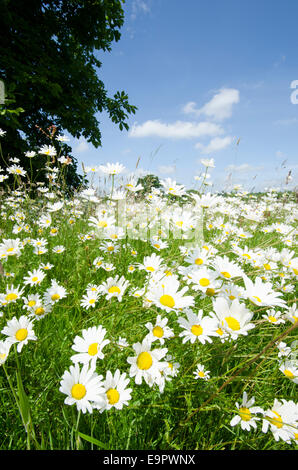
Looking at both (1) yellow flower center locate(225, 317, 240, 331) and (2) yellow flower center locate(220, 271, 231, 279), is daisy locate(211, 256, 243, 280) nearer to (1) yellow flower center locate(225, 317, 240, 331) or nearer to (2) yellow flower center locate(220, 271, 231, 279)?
(2) yellow flower center locate(220, 271, 231, 279)

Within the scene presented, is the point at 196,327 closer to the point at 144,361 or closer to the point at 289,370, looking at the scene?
the point at 144,361

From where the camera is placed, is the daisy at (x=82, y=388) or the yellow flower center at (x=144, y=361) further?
the yellow flower center at (x=144, y=361)

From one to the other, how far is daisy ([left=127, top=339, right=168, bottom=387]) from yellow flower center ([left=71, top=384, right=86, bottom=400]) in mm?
172

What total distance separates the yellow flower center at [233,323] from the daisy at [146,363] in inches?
10.6

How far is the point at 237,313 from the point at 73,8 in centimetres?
925

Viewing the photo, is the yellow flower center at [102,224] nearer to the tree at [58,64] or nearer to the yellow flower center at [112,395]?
the yellow flower center at [112,395]

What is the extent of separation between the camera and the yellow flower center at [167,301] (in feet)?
3.37

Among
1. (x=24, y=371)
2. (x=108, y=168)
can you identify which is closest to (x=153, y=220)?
(x=108, y=168)

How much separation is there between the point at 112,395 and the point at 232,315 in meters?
0.55

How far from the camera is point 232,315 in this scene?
0.91 m

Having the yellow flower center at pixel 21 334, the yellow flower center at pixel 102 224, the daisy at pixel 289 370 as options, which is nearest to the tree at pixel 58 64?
the yellow flower center at pixel 102 224

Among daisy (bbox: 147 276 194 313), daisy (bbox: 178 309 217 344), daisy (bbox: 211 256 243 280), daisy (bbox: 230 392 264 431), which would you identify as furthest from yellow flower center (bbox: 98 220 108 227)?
daisy (bbox: 230 392 264 431)

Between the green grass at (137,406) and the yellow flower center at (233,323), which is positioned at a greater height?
the yellow flower center at (233,323)

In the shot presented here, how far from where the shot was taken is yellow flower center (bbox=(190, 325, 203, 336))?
95 centimetres
